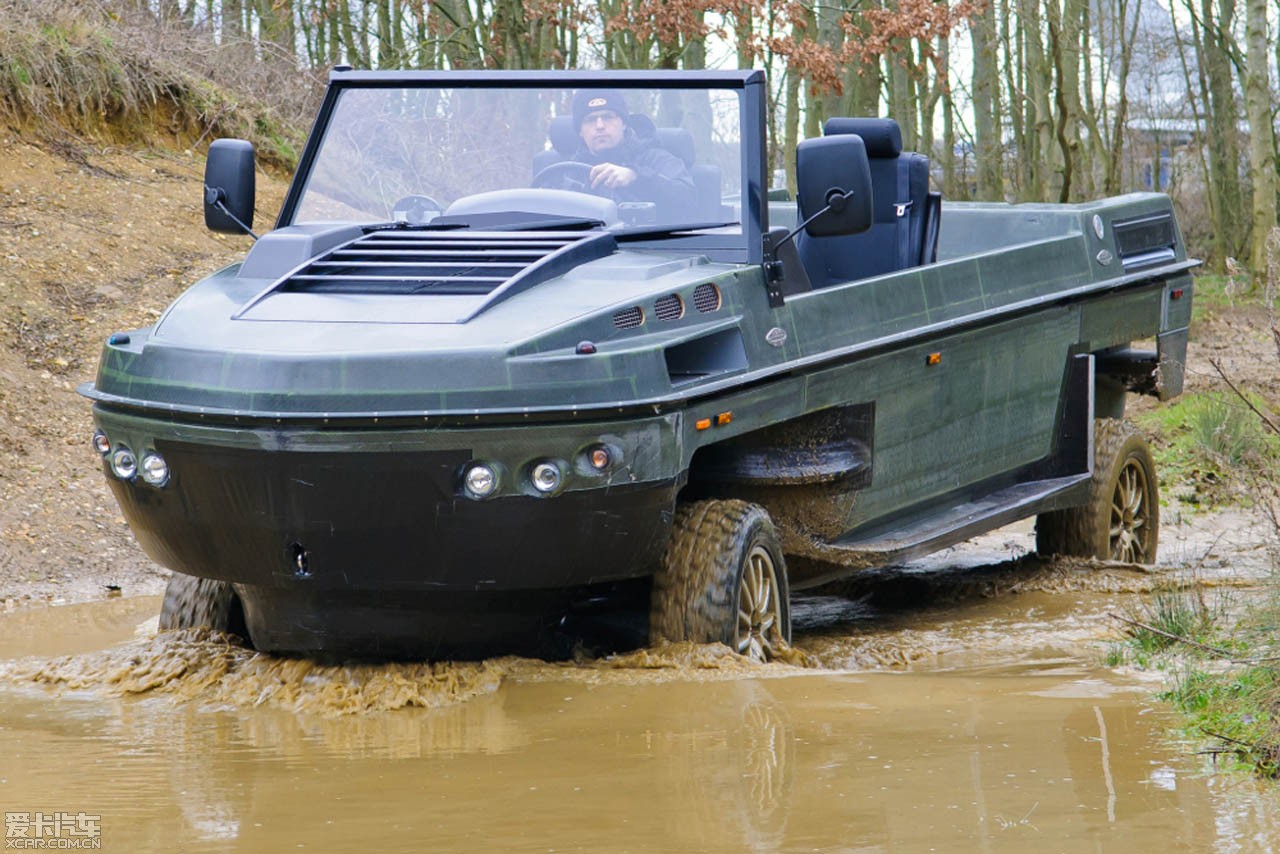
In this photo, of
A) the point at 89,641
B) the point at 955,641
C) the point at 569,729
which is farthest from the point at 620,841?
the point at 89,641

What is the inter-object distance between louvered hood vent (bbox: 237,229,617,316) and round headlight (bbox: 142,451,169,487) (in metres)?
0.51

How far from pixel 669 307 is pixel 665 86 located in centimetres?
132

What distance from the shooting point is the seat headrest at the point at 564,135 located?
6.75m

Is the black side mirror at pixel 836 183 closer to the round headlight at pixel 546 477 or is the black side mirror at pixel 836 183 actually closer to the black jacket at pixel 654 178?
the black jacket at pixel 654 178

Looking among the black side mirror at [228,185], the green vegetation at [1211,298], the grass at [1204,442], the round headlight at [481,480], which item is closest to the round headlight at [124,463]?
the round headlight at [481,480]

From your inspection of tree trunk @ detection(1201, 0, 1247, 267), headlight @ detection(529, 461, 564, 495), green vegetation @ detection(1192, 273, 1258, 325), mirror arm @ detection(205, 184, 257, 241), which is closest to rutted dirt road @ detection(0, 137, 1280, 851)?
headlight @ detection(529, 461, 564, 495)

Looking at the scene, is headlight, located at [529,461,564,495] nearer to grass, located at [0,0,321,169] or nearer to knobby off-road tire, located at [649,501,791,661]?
knobby off-road tire, located at [649,501,791,661]

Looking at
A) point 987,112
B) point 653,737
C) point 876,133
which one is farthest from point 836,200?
point 987,112

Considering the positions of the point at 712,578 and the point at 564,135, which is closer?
the point at 712,578

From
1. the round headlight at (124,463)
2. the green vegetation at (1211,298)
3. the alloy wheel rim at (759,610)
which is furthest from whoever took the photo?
the green vegetation at (1211,298)

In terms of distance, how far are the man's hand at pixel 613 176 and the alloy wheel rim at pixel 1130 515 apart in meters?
3.13

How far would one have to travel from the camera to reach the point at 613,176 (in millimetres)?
6590

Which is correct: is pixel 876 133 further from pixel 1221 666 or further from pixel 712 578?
pixel 1221 666

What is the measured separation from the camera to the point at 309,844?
165 inches
